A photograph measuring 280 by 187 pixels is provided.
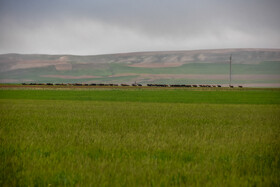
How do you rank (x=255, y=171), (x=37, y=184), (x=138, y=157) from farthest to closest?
(x=138, y=157), (x=255, y=171), (x=37, y=184)

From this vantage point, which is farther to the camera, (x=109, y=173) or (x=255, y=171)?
(x=255, y=171)

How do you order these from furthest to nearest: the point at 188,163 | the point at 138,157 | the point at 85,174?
the point at 138,157 < the point at 188,163 < the point at 85,174

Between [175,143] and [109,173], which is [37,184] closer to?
[109,173]

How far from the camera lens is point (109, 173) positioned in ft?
21.3

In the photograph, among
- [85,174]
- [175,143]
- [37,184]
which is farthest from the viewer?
[175,143]

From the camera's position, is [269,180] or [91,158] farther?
[91,158]

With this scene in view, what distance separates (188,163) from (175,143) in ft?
7.46

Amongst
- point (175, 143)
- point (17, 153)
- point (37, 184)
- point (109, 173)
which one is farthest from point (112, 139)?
point (37, 184)

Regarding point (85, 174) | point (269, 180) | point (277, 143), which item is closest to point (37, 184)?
point (85, 174)

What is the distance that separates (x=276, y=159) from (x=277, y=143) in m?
2.53

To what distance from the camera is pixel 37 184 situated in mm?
5957

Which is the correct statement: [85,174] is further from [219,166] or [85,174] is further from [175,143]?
[175,143]

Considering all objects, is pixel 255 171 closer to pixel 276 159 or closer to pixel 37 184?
pixel 276 159

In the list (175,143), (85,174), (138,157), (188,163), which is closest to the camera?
(85,174)
